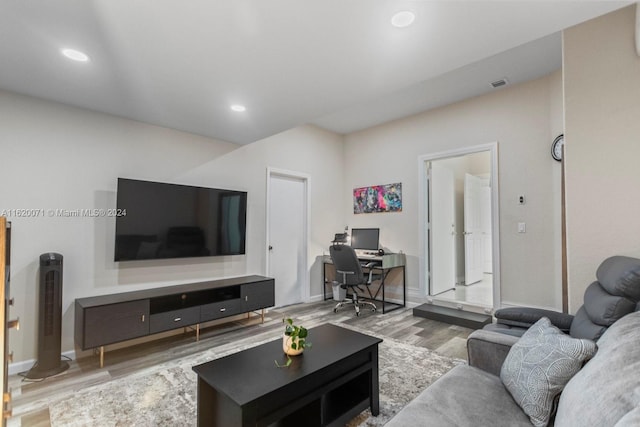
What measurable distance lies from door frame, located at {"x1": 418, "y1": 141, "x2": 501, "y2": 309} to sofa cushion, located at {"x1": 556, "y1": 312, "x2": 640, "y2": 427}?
8.94 ft

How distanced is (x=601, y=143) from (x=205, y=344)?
3.78 metres

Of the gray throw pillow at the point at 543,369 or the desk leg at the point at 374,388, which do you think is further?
the desk leg at the point at 374,388

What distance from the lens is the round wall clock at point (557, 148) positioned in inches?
130

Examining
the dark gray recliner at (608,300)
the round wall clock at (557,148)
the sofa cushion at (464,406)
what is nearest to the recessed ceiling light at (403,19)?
the dark gray recliner at (608,300)

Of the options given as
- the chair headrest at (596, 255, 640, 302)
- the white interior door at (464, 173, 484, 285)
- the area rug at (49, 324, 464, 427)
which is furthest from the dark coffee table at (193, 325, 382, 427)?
the white interior door at (464, 173, 484, 285)

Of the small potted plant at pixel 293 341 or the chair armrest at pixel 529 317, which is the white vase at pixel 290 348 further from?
the chair armrest at pixel 529 317

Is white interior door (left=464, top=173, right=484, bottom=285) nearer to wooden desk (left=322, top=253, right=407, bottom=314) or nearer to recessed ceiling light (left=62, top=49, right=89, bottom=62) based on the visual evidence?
wooden desk (left=322, top=253, right=407, bottom=314)

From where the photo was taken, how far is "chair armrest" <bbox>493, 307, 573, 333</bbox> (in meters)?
2.03

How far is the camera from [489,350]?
1684 mm

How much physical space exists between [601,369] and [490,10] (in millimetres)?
1725

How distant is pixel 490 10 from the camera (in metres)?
1.64

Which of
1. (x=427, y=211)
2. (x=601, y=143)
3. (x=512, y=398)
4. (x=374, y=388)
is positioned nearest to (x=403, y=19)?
(x=601, y=143)

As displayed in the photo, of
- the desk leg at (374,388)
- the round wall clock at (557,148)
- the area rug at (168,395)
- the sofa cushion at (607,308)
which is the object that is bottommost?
the area rug at (168,395)

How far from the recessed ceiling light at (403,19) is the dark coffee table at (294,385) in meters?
1.94
